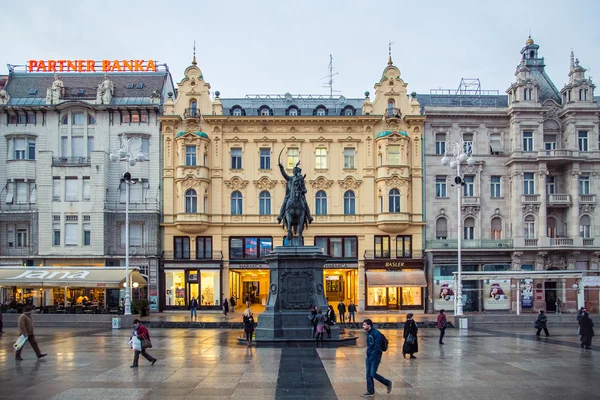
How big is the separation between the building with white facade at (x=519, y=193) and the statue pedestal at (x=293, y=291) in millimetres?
27085

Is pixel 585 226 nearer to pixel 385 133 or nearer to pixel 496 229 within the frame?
pixel 496 229

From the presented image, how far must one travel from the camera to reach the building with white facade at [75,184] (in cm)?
5222

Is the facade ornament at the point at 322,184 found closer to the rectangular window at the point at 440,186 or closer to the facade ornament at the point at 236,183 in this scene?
the facade ornament at the point at 236,183

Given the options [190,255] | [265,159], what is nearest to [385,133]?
[265,159]

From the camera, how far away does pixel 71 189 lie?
52.7 m

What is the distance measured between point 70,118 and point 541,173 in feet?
132

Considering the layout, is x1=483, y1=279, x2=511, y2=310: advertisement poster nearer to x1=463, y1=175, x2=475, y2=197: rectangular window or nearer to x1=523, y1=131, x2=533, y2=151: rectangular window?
x1=463, y1=175, x2=475, y2=197: rectangular window

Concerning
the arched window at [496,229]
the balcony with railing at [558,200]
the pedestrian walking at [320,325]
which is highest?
the balcony with railing at [558,200]

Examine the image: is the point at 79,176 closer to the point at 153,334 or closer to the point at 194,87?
the point at 194,87

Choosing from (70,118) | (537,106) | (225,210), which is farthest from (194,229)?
(537,106)

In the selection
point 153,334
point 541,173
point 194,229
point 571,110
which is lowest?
point 153,334

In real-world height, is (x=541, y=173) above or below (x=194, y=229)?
above

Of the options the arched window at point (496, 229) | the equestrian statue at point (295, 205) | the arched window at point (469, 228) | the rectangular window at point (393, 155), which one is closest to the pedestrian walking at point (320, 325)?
the equestrian statue at point (295, 205)

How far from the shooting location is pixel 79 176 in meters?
52.6
